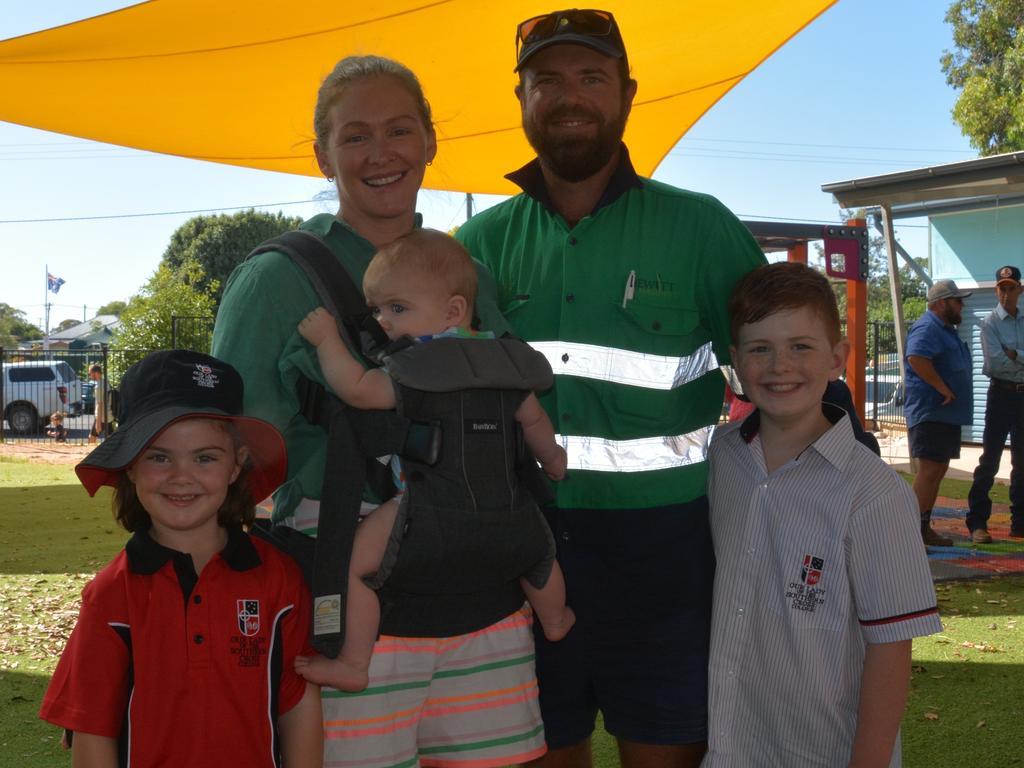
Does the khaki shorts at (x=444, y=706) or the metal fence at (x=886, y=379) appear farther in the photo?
the metal fence at (x=886, y=379)

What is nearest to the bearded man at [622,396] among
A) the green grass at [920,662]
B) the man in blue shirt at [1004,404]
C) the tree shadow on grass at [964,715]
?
the green grass at [920,662]

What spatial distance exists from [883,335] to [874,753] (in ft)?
77.4

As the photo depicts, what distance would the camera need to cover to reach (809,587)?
2.27 meters

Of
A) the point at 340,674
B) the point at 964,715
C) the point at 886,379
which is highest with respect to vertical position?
the point at 886,379

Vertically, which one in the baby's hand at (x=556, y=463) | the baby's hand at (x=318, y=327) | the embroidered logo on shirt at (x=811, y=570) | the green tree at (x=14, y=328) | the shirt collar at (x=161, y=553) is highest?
the green tree at (x=14, y=328)

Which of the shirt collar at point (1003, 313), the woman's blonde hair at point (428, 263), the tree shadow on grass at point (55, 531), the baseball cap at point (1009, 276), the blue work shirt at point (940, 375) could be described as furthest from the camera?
the baseball cap at point (1009, 276)

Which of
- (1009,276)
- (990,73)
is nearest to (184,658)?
(1009,276)

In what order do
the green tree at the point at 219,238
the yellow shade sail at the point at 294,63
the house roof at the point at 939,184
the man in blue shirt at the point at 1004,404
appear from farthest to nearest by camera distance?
the green tree at the point at 219,238
the house roof at the point at 939,184
the man in blue shirt at the point at 1004,404
the yellow shade sail at the point at 294,63

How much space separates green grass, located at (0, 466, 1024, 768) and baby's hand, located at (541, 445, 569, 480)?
2.48 ft

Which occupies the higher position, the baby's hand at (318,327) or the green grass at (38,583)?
the baby's hand at (318,327)

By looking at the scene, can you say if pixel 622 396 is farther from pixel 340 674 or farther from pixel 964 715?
pixel 964 715

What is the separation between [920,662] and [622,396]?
3.51m

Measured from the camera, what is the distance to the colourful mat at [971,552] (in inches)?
281

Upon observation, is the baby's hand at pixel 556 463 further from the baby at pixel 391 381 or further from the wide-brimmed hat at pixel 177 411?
the wide-brimmed hat at pixel 177 411
